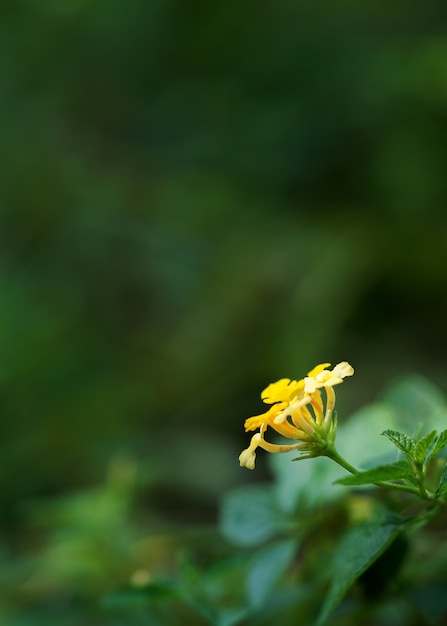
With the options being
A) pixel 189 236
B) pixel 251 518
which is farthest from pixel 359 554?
pixel 189 236

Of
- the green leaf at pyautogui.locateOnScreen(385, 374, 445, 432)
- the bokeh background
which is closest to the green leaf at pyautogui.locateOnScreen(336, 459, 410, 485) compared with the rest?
the green leaf at pyautogui.locateOnScreen(385, 374, 445, 432)

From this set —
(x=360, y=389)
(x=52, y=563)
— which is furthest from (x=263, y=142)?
(x=52, y=563)

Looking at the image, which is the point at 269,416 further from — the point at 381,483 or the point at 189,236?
the point at 189,236

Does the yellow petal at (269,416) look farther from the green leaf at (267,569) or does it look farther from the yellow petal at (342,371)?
the green leaf at (267,569)

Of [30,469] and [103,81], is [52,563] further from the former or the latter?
[103,81]

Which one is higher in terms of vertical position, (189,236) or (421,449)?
(189,236)

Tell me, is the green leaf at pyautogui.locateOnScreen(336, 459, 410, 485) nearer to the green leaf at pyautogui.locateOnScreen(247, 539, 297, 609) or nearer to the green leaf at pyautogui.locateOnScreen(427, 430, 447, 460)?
the green leaf at pyautogui.locateOnScreen(427, 430, 447, 460)

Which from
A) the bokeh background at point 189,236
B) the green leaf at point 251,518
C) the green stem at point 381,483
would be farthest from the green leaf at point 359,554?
the bokeh background at point 189,236
